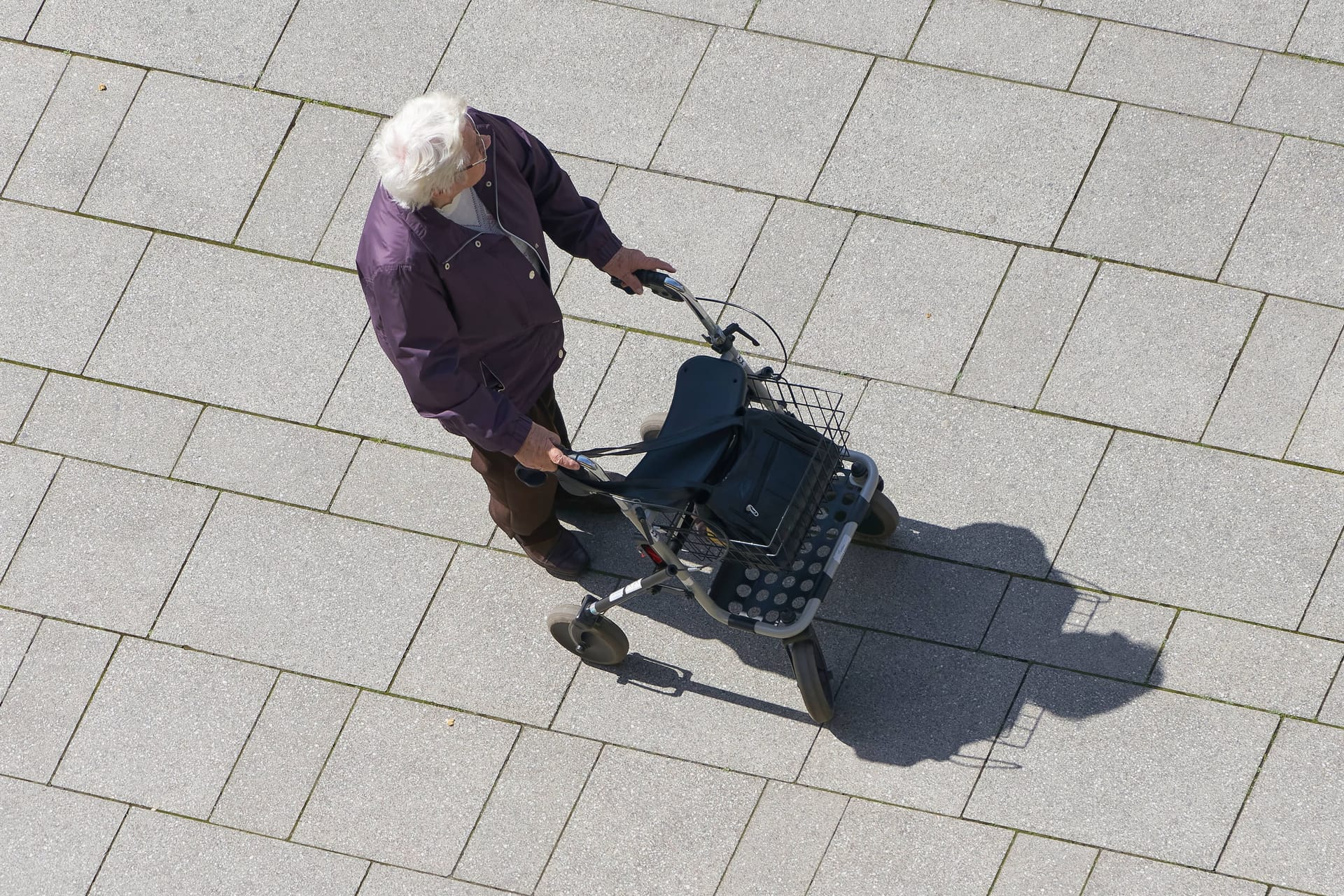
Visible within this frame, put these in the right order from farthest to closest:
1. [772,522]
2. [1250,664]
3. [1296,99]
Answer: [1296,99]
[1250,664]
[772,522]

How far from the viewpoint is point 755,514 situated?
4762mm

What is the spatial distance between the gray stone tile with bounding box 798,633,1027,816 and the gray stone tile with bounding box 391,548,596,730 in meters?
1.03

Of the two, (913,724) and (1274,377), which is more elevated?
(1274,377)

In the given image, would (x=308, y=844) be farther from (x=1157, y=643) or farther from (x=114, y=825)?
(x=1157, y=643)

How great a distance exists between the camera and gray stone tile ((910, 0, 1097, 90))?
646cm

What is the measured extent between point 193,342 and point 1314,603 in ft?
14.9

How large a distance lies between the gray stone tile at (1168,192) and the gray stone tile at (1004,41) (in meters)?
0.39

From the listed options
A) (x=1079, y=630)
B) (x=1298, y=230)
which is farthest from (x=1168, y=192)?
(x=1079, y=630)

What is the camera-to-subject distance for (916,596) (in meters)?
5.61

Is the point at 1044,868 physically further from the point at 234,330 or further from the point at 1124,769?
the point at 234,330

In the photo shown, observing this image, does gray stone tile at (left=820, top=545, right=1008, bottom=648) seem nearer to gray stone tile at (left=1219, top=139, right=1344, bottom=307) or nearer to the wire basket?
the wire basket

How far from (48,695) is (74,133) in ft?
8.76

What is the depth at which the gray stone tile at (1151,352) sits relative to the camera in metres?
5.77

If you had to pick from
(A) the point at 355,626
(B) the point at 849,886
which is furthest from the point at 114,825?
(B) the point at 849,886
